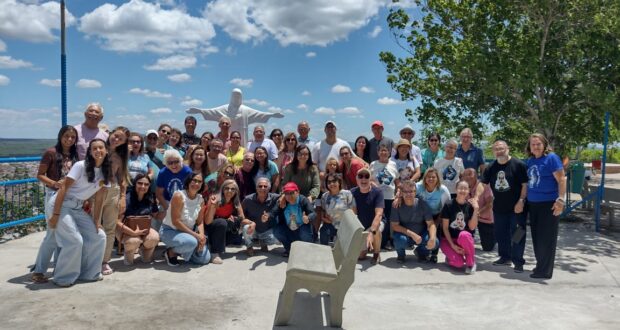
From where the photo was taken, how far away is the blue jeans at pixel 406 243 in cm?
584

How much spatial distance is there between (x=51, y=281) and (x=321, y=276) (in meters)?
3.12

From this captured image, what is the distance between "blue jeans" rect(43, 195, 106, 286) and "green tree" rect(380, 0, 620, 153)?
7.09 meters

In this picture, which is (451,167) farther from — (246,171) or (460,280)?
(246,171)

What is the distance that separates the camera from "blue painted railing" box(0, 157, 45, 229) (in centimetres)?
697

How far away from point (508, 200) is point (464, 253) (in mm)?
948

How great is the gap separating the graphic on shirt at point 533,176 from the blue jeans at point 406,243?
136 centimetres

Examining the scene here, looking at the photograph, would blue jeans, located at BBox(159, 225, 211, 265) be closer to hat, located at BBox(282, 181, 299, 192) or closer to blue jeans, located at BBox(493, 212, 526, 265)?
hat, located at BBox(282, 181, 299, 192)

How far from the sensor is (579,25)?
28.6ft

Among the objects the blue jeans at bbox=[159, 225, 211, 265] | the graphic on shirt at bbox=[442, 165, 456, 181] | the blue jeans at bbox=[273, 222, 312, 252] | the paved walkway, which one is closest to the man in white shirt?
the blue jeans at bbox=[273, 222, 312, 252]

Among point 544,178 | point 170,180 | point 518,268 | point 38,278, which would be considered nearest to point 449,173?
point 544,178

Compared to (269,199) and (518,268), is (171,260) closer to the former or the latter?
(269,199)

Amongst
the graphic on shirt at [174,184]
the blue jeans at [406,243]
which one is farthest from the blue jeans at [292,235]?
the graphic on shirt at [174,184]

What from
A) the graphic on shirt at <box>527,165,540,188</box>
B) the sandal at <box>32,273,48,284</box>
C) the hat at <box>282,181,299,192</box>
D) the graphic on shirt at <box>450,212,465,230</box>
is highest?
the graphic on shirt at <box>527,165,540,188</box>

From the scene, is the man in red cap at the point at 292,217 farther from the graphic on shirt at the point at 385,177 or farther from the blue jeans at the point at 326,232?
the graphic on shirt at the point at 385,177
